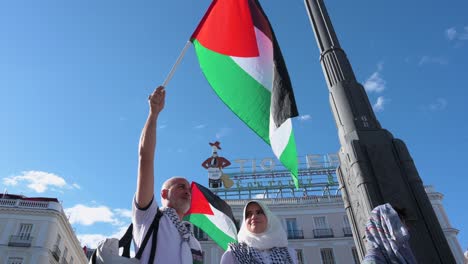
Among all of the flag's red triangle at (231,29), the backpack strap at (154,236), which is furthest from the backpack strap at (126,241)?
the flag's red triangle at (231,29)

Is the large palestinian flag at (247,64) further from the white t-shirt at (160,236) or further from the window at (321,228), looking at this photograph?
the window at (321,228)

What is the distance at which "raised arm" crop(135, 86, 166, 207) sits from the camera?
2.42 metres

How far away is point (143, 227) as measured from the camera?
240 cm

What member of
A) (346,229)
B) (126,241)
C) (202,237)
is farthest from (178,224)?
(346,229)

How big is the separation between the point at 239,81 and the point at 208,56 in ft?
1.93

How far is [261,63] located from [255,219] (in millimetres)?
2552

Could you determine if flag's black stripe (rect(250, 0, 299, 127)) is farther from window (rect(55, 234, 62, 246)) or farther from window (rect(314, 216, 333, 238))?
window (rect(55, 234, 62, 246))

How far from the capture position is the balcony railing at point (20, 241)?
2455 cm

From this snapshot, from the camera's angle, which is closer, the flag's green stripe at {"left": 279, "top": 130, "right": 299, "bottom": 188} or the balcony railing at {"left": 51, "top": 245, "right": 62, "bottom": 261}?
the flag's green stripe at {"left": 279, "top": 130, "right": 299, "bottom": 188}

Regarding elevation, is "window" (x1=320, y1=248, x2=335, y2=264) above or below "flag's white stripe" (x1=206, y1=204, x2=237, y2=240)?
above

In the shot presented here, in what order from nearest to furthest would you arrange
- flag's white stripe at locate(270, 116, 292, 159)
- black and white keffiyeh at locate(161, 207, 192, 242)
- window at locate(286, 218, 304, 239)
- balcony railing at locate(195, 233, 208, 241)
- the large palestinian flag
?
black and white keffiyeh at locate(161, 207, 192, 242) < flag's white stripe at locate(270, 116, 292, 159) < the large palestinian flag < window at locate(286, 218, 304, 239) < balcony railing at locate(195, 233, 208, 241)

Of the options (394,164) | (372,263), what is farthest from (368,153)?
(372,263)

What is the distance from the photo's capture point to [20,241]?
24.8 meters

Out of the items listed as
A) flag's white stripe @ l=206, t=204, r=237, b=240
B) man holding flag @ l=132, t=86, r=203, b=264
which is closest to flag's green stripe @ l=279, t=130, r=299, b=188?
man holding flag @ l=132, t=86, r=203, b=264
